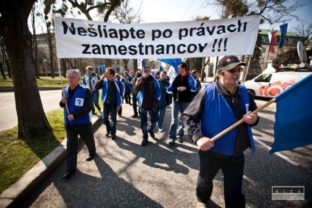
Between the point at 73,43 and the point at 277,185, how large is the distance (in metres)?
4.64

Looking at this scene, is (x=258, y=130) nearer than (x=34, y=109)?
No

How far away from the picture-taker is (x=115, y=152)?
4.70 m

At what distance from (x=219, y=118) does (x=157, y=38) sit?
110 inches

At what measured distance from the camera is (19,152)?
165 inches

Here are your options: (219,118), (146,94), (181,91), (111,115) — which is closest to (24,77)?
(111,115)

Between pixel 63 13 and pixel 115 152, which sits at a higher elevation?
pixel 63 13

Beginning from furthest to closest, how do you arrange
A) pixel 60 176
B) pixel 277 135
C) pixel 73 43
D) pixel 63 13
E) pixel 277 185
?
pixel 63 13, pixel 73 43, pixel 60 176, pixel 277 185, pixel 277 135

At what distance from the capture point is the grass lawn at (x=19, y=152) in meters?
3.32

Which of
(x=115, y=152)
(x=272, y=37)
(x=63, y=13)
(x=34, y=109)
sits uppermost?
(x=63, y=13)

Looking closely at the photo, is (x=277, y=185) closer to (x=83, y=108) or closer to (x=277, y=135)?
(x=277, y=135)

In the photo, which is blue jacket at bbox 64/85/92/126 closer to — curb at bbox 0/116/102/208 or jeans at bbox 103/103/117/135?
curb at bbox 0/116/102/208

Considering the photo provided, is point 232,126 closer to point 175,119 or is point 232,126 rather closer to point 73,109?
point 73,109

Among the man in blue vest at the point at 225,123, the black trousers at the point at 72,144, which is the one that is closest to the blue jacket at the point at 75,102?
the black trousers at the point at 72,144

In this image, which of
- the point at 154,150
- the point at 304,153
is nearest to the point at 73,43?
the point at 154,150
